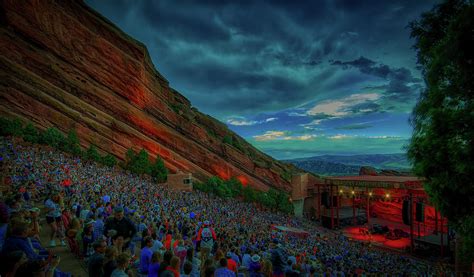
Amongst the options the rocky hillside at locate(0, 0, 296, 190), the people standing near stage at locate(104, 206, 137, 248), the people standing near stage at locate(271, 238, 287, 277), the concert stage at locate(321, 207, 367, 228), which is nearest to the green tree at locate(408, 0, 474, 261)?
the people standing near stage at locate(271, 238, 287, 277)

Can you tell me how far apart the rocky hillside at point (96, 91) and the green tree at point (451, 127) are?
46.2 m

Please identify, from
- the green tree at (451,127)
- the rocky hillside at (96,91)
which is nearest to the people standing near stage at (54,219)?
the green tree at (451,127)

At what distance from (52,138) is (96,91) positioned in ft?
55.5

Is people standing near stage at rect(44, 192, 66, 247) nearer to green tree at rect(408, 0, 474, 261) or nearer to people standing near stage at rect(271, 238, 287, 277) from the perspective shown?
people standing near stage at rect(271, 238, 287, 277)

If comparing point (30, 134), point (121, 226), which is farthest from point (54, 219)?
point (30, 134)

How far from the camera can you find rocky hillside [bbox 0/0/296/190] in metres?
44.0

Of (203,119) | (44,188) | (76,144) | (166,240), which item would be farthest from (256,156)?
(166,240)

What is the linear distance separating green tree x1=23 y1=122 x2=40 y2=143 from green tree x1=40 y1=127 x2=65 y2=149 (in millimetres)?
710

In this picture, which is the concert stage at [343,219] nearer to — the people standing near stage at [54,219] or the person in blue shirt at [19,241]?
the people standing near stage at [54,219]

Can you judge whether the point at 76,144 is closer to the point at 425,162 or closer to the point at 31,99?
the point at 31,99

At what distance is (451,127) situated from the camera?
6.88m

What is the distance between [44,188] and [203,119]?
61086 mm

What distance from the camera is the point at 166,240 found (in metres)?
8.34

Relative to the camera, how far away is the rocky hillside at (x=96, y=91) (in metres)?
44.0
